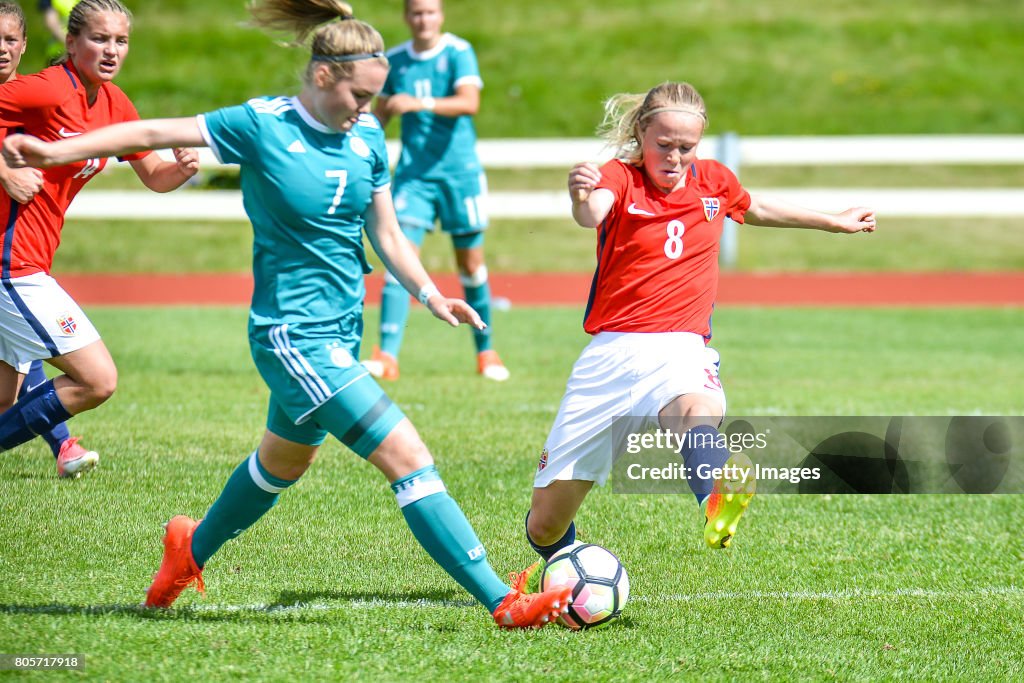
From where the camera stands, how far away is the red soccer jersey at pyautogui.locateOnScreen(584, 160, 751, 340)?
4.57 meters

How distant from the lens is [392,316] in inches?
352

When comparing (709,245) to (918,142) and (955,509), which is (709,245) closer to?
(955,509)

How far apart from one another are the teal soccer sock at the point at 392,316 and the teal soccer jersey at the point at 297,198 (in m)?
4.83

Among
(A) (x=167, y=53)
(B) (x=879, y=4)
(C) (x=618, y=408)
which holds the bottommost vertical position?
(A) (x=167, y=53)

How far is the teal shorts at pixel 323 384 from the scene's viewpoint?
12.7 ft

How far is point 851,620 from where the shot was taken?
13.9 ft

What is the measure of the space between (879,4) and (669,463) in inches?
1322

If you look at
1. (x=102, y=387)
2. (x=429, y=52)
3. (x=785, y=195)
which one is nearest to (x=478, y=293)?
(x=429, y=52)

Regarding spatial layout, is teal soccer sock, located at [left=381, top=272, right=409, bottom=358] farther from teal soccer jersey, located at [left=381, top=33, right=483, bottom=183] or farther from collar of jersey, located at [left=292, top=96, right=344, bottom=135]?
collar of jersey, located at [left=292, top=96, right=344, bottom=135]

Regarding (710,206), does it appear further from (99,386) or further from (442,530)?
(99,386)

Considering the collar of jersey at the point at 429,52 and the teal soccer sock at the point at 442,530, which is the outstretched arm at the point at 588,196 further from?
the collar of jersey at the point at 429,52

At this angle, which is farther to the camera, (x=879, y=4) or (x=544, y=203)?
(x=879, y=4)

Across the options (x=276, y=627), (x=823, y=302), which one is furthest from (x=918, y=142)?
(x=276, y=627)

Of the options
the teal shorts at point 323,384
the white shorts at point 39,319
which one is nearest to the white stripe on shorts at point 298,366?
the teal shorts at point 323,384
